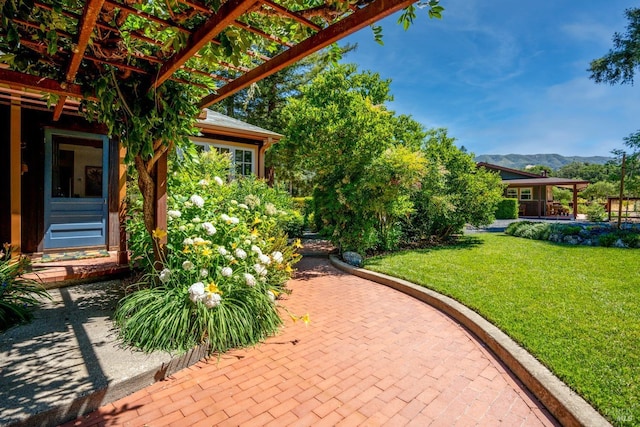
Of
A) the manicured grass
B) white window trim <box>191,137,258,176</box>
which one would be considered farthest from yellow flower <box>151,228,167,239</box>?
white window trim <box>191,137,258,176</box>

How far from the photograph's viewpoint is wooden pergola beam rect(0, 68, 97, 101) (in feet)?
9.39

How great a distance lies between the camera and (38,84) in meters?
2.97

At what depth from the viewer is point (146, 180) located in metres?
3.59

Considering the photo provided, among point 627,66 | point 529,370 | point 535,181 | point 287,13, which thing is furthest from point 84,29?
point 535,181

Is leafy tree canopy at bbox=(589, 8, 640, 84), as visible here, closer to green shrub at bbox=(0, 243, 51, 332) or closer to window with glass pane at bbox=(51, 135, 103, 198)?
window with glass pane at bbox=(51, 135, 103, 198)

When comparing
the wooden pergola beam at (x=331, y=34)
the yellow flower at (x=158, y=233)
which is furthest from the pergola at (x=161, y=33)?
the yellow flower at (x=158, y=233)

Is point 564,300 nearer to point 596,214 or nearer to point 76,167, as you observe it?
point 76,167

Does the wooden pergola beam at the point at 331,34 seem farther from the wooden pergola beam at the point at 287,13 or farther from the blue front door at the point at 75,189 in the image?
the blue front door at the point at 75,189

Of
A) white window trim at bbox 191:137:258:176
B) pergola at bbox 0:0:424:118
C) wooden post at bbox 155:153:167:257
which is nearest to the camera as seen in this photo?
pergola at bbox 0:0:424:118

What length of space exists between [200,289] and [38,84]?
Result: 2.53 metres

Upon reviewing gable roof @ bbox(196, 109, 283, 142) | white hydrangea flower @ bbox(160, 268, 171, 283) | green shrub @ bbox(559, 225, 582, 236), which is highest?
gable roof @ bbox(196, 109, 283, 142)

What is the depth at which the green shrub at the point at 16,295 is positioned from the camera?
3.22 m

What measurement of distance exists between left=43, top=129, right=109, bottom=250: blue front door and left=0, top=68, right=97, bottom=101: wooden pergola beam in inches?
134

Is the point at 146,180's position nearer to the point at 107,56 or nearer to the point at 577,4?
the point at 107,56
